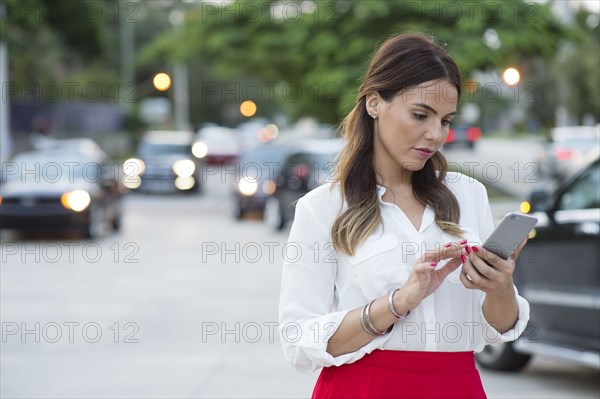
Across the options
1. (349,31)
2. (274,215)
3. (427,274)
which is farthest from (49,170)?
(427,274)

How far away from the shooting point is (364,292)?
294 centimetres

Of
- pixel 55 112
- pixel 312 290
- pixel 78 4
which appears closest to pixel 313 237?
pixel 312 290

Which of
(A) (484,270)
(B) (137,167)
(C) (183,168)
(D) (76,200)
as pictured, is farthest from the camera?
(C) (183,168)

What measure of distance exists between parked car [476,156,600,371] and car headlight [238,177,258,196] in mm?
15597

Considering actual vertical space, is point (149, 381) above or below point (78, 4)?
below

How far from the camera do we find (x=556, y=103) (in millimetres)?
76625

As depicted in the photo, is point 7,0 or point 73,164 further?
point 7,0

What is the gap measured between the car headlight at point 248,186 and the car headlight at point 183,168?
888 centimetres

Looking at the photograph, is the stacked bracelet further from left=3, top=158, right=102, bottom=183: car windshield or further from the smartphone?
left=3, top=158, right=102, bottom=183: car windshield

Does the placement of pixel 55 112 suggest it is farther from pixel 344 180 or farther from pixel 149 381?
pixel 344 180

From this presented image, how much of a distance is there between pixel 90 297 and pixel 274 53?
16439mm

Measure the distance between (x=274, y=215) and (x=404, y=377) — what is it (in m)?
17.9

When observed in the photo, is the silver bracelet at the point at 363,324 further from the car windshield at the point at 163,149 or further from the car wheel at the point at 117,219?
the car windshield at the point at 163,149

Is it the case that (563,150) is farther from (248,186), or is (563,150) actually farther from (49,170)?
(49,170)
